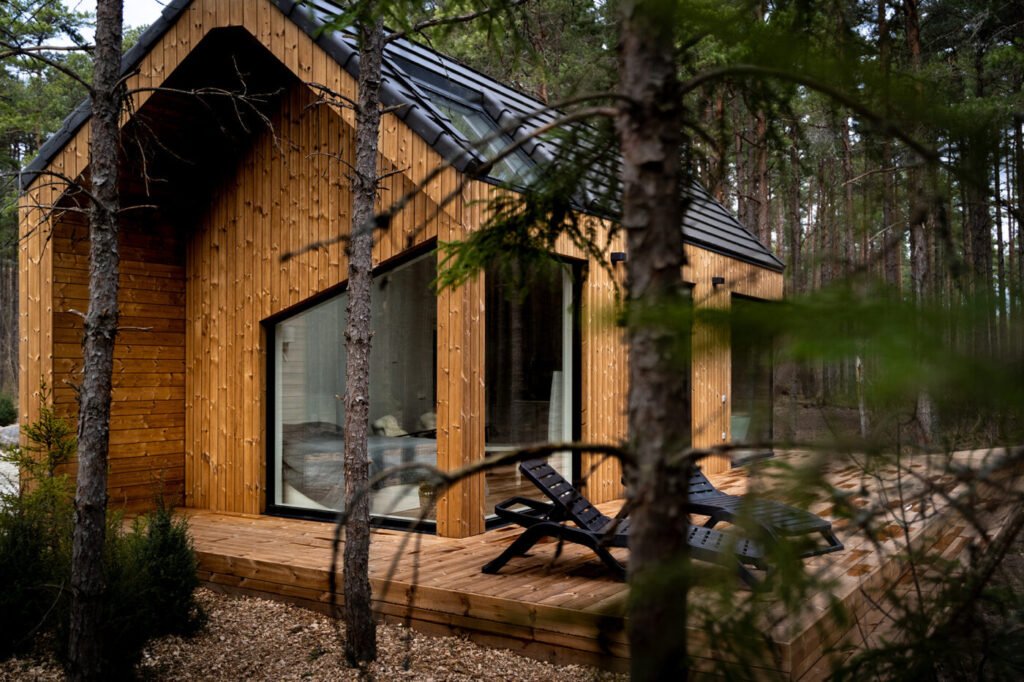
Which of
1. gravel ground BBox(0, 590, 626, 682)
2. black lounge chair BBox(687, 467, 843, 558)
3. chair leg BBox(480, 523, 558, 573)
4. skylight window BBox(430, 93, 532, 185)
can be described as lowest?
gravel ground BBox(0, 590, 626, 682)

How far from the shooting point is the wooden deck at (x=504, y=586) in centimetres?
369

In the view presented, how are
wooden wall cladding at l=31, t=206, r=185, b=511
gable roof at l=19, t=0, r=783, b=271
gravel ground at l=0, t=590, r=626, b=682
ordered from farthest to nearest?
1. wooden wall cladding at l=31, t=206, r=185, b=511
2. gable roof at l=19, t=0, r=783, b=271
3. gravel ground at l=0, t=590, r=626, b=682

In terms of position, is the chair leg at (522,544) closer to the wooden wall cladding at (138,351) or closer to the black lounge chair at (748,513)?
the black lounge chair at (748,513)

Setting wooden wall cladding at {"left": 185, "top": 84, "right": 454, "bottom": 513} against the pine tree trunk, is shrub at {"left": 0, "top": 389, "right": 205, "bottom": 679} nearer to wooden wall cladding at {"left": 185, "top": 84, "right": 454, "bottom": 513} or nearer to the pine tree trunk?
the pine tree trunk

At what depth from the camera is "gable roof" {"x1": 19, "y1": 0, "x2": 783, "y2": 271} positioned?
5.41m

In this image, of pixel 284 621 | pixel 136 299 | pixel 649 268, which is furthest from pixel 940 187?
pixel 136 299

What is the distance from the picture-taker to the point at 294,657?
434cm

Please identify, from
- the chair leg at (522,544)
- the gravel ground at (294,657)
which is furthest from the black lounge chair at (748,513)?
the gravel ground at (294,657)

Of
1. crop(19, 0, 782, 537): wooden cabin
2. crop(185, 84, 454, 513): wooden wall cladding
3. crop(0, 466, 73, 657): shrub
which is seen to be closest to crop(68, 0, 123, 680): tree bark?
crop(0, 466, 73, 657): shrub

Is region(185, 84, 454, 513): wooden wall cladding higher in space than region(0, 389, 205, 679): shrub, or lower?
higher

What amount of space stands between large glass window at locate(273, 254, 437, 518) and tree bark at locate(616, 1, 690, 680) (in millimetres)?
4159

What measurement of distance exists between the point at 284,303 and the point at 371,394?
1246mm

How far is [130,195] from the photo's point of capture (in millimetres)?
7195

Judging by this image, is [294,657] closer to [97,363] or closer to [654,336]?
[97,363]
